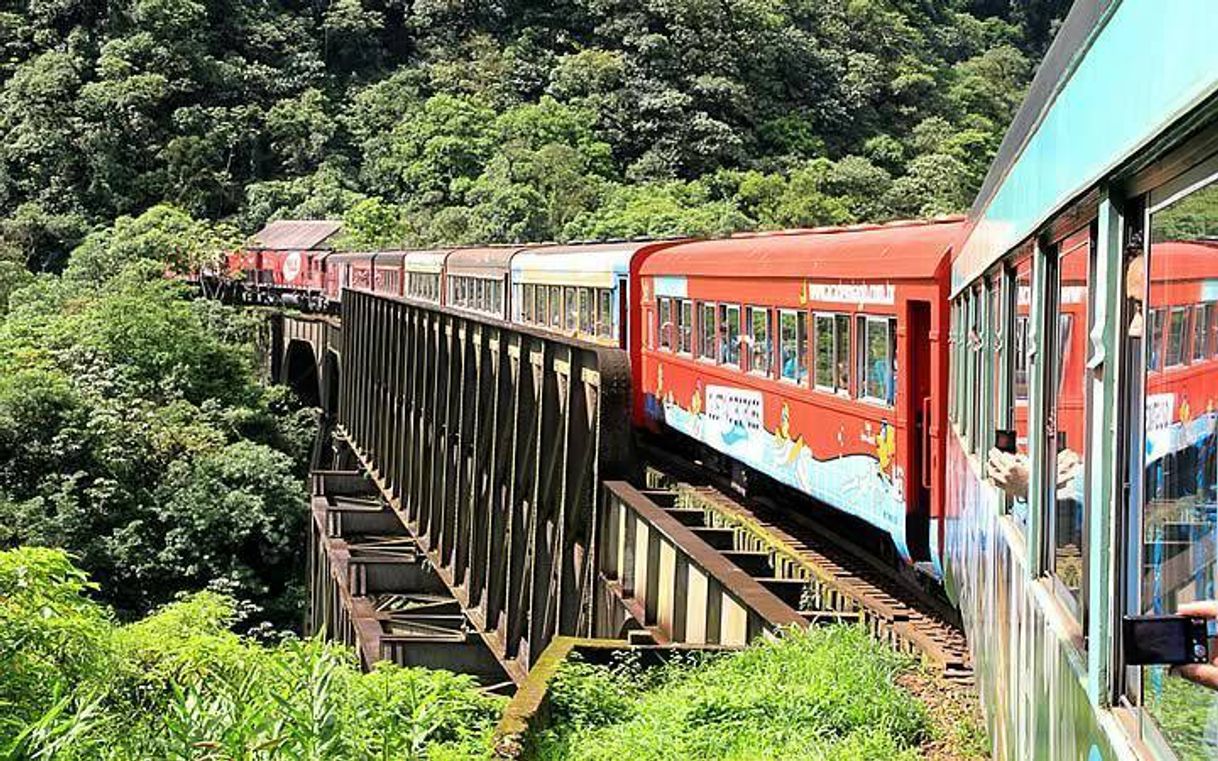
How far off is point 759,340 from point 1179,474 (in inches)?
423

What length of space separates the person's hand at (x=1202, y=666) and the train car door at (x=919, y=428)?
734 centimetres

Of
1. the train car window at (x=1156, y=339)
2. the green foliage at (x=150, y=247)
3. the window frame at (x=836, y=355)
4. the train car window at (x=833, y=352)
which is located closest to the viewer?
the train car window at (x=1156, y=339)

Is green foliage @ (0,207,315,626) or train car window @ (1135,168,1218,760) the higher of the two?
train car window @ (1135,168,1218,760)

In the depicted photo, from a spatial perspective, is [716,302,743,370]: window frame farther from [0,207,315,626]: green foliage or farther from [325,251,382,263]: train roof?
[325,251,382,263]: train roof

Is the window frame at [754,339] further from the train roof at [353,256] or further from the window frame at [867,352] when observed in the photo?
the train roof at [353,256]

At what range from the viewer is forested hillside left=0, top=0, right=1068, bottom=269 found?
57.8m

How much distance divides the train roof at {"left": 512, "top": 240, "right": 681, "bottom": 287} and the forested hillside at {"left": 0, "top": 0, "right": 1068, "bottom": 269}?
2978 cm

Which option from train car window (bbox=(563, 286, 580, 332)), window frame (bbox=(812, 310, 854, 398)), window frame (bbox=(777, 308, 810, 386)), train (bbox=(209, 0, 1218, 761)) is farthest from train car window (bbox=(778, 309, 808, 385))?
train car window (bbox=(563, 286, 580, 332))

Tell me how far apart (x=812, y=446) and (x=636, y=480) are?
2.76 meters

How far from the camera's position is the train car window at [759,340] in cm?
1264

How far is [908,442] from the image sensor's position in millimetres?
9539

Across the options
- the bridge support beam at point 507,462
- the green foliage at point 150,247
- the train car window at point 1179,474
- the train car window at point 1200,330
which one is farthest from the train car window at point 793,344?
the green foliage at point 150,247

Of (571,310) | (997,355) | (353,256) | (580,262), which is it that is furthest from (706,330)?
(353,256)

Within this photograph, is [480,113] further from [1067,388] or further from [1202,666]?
[1202,666]
